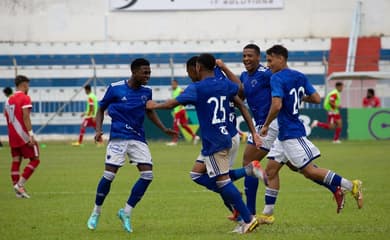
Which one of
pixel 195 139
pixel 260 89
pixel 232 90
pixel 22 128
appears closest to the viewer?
pixel 232 90

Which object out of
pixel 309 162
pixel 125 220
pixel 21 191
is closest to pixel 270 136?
pixel 309 162

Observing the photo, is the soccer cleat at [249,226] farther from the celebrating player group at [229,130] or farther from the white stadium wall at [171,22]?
the white stadium wall at [171,22]

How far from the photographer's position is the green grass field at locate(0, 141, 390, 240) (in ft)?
38.1

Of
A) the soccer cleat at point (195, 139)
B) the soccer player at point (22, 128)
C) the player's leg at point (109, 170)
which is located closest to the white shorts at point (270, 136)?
the player's leg at point (109, 170)

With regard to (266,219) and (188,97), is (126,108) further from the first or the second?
(266,219)

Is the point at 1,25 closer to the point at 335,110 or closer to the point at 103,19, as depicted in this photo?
the point at 103,19

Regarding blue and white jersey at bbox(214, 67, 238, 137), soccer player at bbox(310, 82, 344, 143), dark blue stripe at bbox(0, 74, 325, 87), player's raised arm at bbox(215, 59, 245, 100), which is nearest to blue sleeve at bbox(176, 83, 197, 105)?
blue and white jersey at bbox(214, 67, 238, 137)

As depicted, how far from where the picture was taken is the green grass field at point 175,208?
1162cm

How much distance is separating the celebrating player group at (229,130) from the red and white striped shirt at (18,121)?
179 inches

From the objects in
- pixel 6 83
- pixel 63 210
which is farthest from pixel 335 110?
pixel 63 210

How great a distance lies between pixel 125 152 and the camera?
40.8 feet

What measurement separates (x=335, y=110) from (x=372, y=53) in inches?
553

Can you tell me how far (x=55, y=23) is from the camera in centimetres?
4950

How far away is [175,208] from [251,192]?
1.95m
